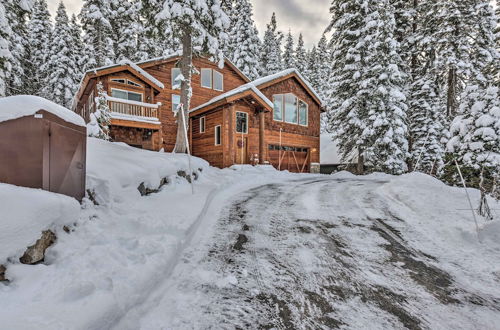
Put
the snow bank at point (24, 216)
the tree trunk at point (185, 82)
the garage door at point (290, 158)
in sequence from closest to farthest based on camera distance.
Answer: the snow bank at point (24, 216)
the tree trunk at point (185, 82)
the garage door at point (290, 158)

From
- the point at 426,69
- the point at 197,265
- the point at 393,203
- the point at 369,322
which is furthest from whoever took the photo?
the point at 426,69

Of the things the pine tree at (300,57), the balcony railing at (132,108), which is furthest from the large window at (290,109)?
the pine tree at (300,57)

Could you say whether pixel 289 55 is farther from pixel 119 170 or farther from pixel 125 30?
pixel 119 170

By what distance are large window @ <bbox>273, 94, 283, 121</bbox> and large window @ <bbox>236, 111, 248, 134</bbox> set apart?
290 cm

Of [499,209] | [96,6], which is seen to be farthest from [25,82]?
[499,209]

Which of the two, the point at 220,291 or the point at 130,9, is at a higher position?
the point at 130,9

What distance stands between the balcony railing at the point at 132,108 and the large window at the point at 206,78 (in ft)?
18.0

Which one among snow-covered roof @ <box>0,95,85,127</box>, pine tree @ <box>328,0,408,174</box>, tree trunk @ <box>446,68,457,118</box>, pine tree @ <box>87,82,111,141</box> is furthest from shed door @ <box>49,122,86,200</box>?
tree trunk @ <box>446,68,457,118</box>

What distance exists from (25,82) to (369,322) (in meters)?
34.8

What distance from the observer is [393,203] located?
20.4ft

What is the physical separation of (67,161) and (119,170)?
1.89 meters

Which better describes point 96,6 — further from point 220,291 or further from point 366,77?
point 220,291

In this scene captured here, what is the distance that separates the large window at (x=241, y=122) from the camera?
15602 mm

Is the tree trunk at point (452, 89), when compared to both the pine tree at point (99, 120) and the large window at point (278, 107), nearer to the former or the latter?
the large window at point (278, 107)
